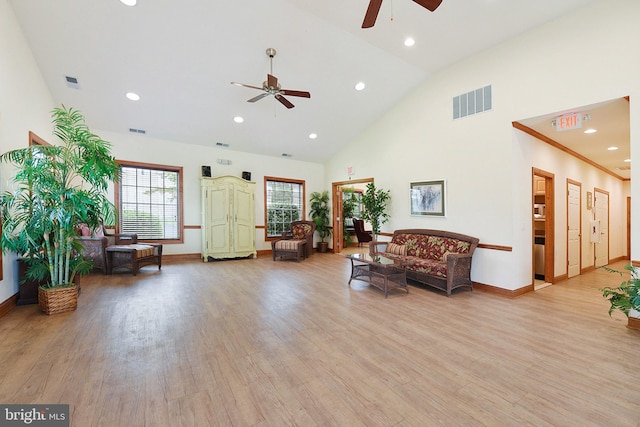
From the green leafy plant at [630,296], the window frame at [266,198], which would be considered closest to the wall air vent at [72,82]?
the window frame at [266,198]

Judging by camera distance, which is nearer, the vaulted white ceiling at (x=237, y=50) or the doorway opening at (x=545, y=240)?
the vaulted white ceiling at (x=237, y=50)

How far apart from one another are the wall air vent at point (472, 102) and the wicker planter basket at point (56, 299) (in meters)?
6.29

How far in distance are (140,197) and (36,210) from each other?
3.54 m

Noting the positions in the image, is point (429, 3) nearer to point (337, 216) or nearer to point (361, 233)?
point (337, 216)

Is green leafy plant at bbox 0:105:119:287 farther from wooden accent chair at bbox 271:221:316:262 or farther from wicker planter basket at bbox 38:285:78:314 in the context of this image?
wooden accent chair at bbox 271:221:316:262

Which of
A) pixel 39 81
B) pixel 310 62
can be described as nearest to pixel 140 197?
pixel 39 81

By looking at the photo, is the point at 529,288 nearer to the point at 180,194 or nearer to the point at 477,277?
the point at 477,277

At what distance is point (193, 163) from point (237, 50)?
3460 mm

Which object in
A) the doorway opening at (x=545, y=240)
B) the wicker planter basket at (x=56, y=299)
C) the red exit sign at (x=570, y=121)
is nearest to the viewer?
the wicker planter basket at (x=56, y=299)

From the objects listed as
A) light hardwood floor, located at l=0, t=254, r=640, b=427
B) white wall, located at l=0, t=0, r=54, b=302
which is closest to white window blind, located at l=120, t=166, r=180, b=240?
white wall, located at l=0, t=0, r=54, b=302

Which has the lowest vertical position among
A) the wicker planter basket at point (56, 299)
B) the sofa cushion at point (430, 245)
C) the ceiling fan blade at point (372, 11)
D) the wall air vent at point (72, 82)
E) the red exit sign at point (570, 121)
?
the wicker planter basket at point (56, 299)

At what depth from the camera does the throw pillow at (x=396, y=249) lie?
5.08 metres

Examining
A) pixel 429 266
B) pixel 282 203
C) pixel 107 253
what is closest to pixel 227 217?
pixel 282 203
